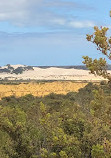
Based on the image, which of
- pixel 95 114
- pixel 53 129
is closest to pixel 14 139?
pixel 53 129

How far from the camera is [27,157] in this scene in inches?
496

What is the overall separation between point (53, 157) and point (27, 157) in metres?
2.35

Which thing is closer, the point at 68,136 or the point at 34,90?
the point at 68,136

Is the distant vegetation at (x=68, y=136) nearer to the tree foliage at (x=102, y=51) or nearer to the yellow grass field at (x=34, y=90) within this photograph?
the tree foliage at (x=102, y=51)

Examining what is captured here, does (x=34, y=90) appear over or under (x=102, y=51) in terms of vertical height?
over

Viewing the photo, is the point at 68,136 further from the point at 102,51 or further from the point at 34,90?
the point at 34,90

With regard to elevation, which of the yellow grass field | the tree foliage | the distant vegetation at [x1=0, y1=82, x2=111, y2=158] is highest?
the yellow grass field

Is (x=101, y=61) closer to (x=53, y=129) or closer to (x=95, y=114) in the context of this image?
(x=95, y=114)

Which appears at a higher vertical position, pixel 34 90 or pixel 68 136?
pixel 34 90

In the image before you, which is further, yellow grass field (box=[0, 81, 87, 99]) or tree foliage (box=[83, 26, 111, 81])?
yellow grass field (box=[0, 81, 87, 99])

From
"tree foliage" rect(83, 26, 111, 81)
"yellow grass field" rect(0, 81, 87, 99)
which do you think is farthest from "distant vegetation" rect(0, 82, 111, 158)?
"yellow grass field" rect(0, 81, 87, 99)

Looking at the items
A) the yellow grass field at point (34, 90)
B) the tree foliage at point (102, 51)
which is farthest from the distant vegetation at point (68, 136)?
the yellow grass field at point (34, 90)

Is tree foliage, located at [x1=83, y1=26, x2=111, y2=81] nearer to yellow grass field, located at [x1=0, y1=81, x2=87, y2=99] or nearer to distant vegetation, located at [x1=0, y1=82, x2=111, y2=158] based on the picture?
distant vegetation, located at [x1=0, y1=82, x2=111, y2=158]

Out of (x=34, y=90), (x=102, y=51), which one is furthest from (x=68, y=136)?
(x=34, y=90)
